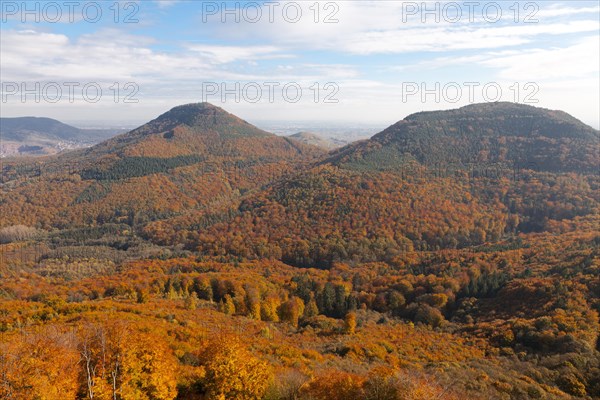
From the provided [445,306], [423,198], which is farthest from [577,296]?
[423,198]

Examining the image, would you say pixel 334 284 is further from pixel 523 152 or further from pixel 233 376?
pixel 523 152

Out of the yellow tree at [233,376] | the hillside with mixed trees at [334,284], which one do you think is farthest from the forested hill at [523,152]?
the yellow tree at [233,376]

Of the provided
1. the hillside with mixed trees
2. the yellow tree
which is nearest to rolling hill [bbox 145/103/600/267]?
the hillside with mixed trees

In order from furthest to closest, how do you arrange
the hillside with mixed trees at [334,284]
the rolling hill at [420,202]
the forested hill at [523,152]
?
the forested hill at [523,152], the rolling hill at [420,202], the hillside with mixed trees at [334,284]

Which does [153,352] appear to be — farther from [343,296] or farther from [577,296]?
[577,296]

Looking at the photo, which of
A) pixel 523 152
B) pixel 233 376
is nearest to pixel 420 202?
pixel 523 152

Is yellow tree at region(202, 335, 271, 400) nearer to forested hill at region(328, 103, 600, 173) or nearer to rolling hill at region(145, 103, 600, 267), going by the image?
rolling hill at region(145, 103, 600, 267)

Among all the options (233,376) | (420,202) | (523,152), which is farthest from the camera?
(523,152)

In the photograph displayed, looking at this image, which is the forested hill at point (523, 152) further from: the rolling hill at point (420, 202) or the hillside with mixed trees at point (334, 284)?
the hillside with mixed trees at point (334, 284)
